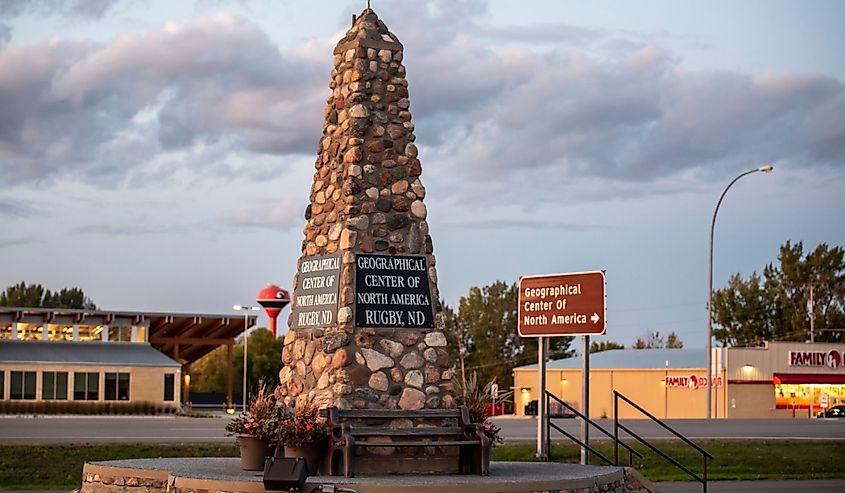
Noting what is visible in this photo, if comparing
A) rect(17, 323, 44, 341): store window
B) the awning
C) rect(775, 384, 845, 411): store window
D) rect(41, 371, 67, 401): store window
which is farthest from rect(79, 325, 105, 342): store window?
rect(775, 384, 845, 411): store window

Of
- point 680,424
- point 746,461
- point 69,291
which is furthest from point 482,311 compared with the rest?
point 746,461

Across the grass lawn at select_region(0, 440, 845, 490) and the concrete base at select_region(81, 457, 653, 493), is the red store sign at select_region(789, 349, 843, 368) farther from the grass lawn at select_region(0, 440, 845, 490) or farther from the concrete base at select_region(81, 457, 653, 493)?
the concrete base at select_region(81, 457, 653, 493)

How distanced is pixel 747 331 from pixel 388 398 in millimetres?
96672

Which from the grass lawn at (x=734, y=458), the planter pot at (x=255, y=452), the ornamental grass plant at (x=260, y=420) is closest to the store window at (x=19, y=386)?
the grass lawn at (x=734, y=458)

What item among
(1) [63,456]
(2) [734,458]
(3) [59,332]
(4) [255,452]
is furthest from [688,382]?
(4) [255,452]

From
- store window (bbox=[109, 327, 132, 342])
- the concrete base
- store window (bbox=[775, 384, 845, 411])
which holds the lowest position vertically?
store window (bbox=[775, 384, 845, 411])

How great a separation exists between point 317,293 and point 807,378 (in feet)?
195

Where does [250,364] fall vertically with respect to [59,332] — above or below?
below

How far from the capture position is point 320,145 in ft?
58.5

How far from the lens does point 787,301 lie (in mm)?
109000

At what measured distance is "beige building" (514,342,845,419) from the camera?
231ft

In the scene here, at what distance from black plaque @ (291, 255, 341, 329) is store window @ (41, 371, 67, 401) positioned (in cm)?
5200

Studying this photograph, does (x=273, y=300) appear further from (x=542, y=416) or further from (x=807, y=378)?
(x=542, y=416)

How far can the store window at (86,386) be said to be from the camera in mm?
67125
